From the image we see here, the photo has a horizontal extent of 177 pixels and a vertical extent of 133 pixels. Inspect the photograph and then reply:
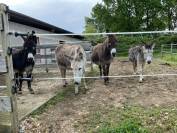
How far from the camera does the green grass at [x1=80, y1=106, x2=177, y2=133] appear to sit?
650cm

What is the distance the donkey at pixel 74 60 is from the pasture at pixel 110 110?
0.49 metres

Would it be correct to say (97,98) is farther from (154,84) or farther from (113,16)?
(113,16)

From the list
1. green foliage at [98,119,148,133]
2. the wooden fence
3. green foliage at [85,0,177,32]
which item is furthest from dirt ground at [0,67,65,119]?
green foliage at [85,0,177,32]

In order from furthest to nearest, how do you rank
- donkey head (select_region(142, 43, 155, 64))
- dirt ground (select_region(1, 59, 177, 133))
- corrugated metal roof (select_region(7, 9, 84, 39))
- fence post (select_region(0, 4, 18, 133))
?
corrugated metal roof (select_region(7, 9, 84, 39)), donkey head (select_region(142, 43, 155, 64)), dirt ground (select_region(1, 59, 177, 133)), fence post (select_region(0, 4, 18, 133))

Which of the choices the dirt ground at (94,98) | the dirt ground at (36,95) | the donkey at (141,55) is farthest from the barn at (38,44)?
the dirt ground at (94,98)

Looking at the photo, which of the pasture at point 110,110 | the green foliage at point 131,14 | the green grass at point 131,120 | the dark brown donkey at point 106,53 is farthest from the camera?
the green foliage at point 131,14

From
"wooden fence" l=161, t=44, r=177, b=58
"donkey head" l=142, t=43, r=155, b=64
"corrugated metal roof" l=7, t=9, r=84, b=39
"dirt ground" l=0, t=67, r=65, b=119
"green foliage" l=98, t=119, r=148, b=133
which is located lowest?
"green foliage" l=98, t=119, r=148, b=133

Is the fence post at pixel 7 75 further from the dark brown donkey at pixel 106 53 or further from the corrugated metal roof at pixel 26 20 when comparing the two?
the corrugated metal roof at pixel 26 20

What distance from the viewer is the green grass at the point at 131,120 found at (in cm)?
650

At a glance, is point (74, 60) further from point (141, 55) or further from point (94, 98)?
point (141, 55)

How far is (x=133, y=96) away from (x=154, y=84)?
5.92 ft

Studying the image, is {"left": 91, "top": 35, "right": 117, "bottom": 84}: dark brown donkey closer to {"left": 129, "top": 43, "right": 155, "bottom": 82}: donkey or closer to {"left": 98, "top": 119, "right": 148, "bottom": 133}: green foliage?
{"left": 129, "top": 43, "right": 155, "bottom": 82}: donkey

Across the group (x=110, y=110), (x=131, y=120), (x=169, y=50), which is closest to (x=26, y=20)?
(x=169, y=50)

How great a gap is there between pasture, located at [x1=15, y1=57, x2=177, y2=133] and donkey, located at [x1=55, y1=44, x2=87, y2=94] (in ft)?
1.60
